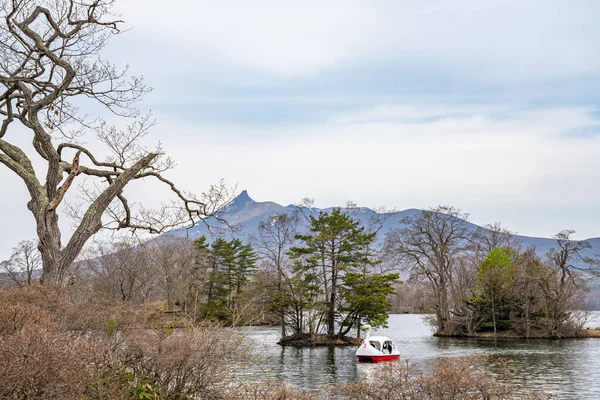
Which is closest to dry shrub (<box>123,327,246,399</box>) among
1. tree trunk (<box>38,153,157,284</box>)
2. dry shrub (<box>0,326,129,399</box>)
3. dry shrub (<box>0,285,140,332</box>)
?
dry shrub (<box>0,285,140,332</box>)

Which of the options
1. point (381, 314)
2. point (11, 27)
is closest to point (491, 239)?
point (381, 314)

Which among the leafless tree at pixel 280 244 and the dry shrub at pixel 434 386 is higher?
the leafless tree at pixel 280 244

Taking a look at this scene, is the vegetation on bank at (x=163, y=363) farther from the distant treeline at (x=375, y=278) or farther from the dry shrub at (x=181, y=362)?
the distant treeline at (x=375, y=278)

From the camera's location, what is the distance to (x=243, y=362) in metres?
8.50

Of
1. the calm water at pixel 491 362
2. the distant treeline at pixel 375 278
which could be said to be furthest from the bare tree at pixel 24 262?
the calm water at pixel 491 362

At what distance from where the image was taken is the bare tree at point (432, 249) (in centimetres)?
5022

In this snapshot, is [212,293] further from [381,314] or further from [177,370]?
[177,370]

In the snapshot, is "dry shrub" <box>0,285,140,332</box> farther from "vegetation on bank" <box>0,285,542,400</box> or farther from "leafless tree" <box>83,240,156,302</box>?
"leafless tree" <box>83,240,156,302</box>

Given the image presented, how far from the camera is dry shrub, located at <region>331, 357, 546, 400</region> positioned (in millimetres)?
7836

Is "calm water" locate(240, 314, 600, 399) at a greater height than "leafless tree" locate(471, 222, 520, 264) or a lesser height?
lesser

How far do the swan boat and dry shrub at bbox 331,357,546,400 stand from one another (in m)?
23.1

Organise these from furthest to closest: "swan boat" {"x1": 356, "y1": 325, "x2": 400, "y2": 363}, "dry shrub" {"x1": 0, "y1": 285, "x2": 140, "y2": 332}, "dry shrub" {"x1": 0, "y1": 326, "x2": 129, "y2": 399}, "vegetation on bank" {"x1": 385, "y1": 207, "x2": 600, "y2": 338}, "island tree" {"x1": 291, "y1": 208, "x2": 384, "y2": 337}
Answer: "vegetation on bank" {"x1": 385, "y1": 207, "x2": 600, "y2": 338}
"island tree" {"x1": 291, "y1": 208, "x2": 384, "y2": 337}
"swan boat" {"x1": 356, "y1": 325, "x2": 400, "y2": 363}
"dry shrub" {"x1": 0, "y1": 285, "x2": 140, "y2": 332}
"dry shrub" {"x1": 0, "y1": 326, "x2": 129, "y2": 399}

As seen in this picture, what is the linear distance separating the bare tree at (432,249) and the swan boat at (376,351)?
54.0 feet

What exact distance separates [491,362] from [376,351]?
20.7 ft
